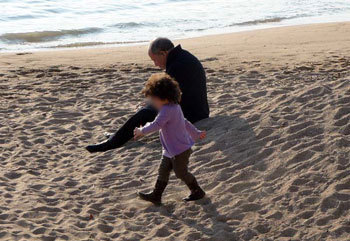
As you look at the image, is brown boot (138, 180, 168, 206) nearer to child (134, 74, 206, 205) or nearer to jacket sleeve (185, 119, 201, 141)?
child (134, 74, 206, 205)

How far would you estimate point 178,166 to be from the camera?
5.46 m

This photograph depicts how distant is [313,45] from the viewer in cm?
1266

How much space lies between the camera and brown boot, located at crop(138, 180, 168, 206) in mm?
5664

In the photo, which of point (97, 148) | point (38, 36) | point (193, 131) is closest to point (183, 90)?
point (97, 148)

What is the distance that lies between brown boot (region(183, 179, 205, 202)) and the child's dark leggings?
0.05 meters

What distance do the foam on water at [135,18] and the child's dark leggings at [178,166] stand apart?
10.6m

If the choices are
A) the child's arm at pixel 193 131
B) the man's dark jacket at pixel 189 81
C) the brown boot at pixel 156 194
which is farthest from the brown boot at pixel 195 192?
the man's dark jacket at pixel 189 81

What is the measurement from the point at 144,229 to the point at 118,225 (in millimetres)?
221

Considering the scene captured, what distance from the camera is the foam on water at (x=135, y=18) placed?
56.0ft

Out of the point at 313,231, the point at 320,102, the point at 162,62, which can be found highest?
the point at 162,62

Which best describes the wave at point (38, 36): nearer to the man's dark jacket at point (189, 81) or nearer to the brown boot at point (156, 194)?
the man's dark jacket at point (189, 81)

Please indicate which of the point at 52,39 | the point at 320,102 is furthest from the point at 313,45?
the point at 52,39

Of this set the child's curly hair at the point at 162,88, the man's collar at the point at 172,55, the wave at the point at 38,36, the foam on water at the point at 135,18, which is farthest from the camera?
the foam on water at the point at 135,18

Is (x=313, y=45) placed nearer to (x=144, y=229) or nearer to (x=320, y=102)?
(x=320, y=102)
